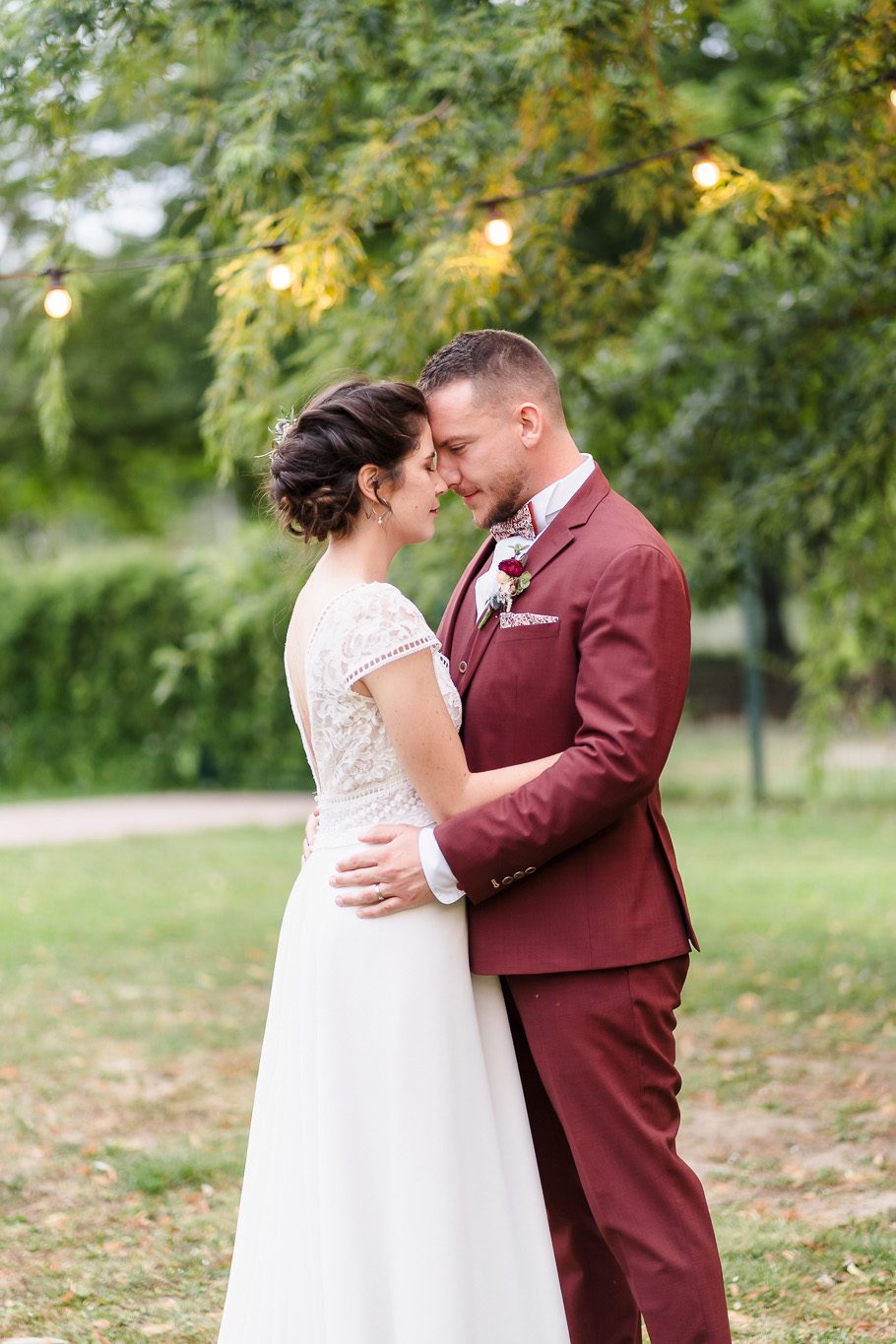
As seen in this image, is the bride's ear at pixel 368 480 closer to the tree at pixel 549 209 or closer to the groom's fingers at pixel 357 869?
the groom's fingers at pixel 357 869

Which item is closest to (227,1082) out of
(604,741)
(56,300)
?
(56,300)

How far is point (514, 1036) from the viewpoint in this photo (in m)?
3.16

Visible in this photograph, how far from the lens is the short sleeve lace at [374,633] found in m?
2.84

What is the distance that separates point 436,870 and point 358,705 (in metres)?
0.35

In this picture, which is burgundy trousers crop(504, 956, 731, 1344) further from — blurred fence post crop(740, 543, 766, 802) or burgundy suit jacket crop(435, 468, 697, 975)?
blurred fence post crop(740, 543, 766, 802)

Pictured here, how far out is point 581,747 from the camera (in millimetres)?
2799

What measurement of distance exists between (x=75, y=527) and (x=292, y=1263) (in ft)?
125

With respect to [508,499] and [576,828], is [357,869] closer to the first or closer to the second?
[576,828]

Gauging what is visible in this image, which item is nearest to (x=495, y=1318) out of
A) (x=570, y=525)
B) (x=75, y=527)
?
(x=570, y=525)

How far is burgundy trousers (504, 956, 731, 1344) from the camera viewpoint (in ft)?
9.23

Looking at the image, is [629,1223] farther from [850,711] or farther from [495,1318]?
[850,711]

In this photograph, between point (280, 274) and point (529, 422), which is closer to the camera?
point (529, 422)

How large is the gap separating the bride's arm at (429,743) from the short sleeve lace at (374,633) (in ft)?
0.07

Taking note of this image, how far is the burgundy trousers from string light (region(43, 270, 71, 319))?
3080 millimetres
